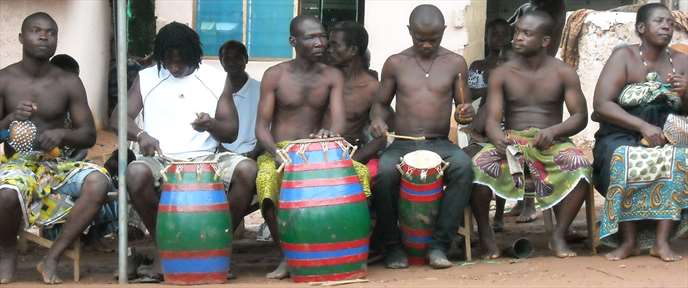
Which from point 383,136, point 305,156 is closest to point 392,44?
point 383,136

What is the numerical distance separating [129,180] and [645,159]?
309 centimetres

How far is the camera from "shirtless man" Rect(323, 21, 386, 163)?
845cm

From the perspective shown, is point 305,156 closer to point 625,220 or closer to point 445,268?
point 445,268

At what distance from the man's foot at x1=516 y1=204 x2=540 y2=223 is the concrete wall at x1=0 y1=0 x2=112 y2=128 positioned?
5.73 metres

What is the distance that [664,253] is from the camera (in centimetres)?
753

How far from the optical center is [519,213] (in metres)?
9.81

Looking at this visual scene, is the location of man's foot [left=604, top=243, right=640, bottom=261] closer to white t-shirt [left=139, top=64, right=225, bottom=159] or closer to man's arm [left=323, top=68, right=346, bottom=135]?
man's arm [left=323, top=68, right=346, bottom=135]

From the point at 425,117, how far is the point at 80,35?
21.1ft

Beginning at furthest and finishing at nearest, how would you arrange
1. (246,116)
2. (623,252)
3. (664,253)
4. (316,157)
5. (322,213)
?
(246,116) → (623,252) → (664,253) → (316,157) → (322,213)

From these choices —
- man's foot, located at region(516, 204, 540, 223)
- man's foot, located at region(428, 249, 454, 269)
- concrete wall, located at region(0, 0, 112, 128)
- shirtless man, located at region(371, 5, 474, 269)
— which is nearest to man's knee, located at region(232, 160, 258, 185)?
shirtless man, located at region(371, 5, 474, 269)

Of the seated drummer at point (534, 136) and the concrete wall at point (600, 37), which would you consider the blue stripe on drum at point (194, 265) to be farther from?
the concrete wall at point (600, 37)

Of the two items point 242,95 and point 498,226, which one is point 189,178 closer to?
point 242,95

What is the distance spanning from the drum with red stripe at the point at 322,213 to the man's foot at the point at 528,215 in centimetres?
265

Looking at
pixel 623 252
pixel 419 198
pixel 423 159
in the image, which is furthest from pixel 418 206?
pixel 623 252
